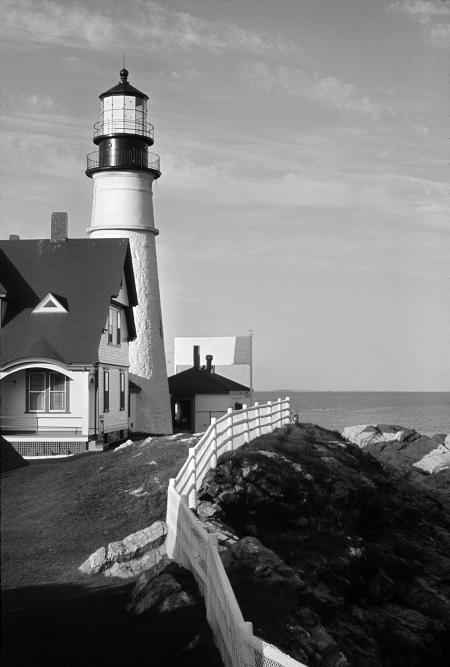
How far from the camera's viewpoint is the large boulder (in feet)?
86.6

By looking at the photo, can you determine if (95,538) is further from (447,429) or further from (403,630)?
(447,429)

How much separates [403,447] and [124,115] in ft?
82.6

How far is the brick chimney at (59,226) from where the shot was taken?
117ft

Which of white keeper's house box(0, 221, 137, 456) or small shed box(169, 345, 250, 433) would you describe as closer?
white keeper's house box(0, 221, 137, 456)

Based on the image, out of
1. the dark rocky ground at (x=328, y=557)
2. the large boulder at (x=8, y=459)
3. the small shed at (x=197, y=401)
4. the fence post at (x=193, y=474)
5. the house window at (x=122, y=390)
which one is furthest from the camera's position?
the small shed at (x=197, y=401)

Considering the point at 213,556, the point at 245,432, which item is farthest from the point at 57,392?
the point at 213,556

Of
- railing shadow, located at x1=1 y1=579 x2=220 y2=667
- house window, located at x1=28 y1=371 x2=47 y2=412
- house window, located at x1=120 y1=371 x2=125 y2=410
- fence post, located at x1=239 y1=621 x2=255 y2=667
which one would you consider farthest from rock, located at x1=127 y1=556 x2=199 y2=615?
house window, located at x1=120 y1=371 x2=125 y2=410

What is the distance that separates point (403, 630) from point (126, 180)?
25197mm

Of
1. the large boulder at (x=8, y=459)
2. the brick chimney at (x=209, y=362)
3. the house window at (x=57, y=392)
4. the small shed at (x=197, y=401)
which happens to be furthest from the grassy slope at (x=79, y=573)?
the brick chimney at (x=209, y=362)

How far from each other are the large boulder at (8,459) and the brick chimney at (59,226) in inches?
441

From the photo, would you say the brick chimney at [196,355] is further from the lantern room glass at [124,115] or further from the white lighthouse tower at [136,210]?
the lantern room glass at [124,115]

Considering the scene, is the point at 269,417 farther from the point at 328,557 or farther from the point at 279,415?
the point at 328,557

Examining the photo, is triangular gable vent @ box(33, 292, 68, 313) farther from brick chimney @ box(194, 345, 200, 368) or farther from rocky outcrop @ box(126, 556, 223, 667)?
rocky outcrop @ box(126, 556, 223, 667)

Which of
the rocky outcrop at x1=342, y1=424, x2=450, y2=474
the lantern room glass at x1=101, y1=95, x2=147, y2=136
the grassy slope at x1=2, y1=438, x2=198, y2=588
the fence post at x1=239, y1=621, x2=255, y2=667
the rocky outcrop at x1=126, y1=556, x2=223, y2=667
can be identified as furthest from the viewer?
the rocky outcrop at x1=342, y1=424, x2=450, y2=474
